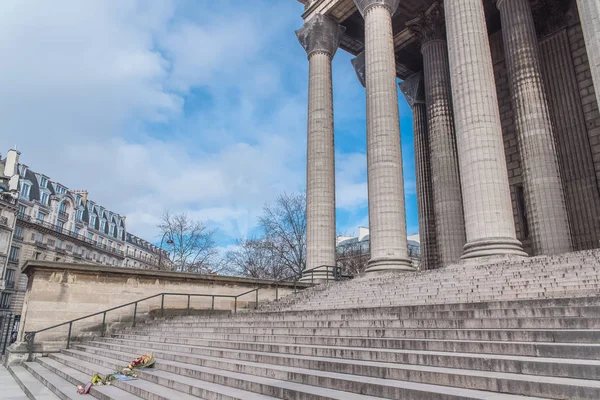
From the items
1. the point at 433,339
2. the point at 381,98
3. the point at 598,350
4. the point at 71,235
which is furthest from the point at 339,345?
the point at 71,235

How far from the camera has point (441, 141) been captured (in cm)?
2122

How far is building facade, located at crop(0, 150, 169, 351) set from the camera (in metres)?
46.3

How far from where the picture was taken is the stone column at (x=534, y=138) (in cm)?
1550

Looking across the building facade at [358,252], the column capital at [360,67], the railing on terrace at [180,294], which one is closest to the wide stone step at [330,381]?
the railing on terrace at [180,294]

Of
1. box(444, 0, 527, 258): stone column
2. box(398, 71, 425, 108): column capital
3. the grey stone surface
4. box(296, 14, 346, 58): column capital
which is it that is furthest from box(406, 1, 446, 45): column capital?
box(444, 0, 527, 258): stone column

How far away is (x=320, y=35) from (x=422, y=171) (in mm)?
10154

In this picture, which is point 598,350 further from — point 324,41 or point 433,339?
point 324,41

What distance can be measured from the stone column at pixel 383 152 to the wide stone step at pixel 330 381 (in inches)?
383

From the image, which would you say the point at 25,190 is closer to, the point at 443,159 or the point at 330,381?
the point at 443,159

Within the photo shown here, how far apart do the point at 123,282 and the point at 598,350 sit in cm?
1535

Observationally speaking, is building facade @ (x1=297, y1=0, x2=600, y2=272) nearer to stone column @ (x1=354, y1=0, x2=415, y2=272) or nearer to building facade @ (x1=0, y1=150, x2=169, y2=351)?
stone column @ (x1=354, y1=0, x2=415, y2=272)

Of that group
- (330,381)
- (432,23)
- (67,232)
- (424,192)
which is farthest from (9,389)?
(67,232)

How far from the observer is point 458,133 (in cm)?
1442

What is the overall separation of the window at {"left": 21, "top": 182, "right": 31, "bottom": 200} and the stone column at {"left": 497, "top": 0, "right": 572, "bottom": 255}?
186 feet
